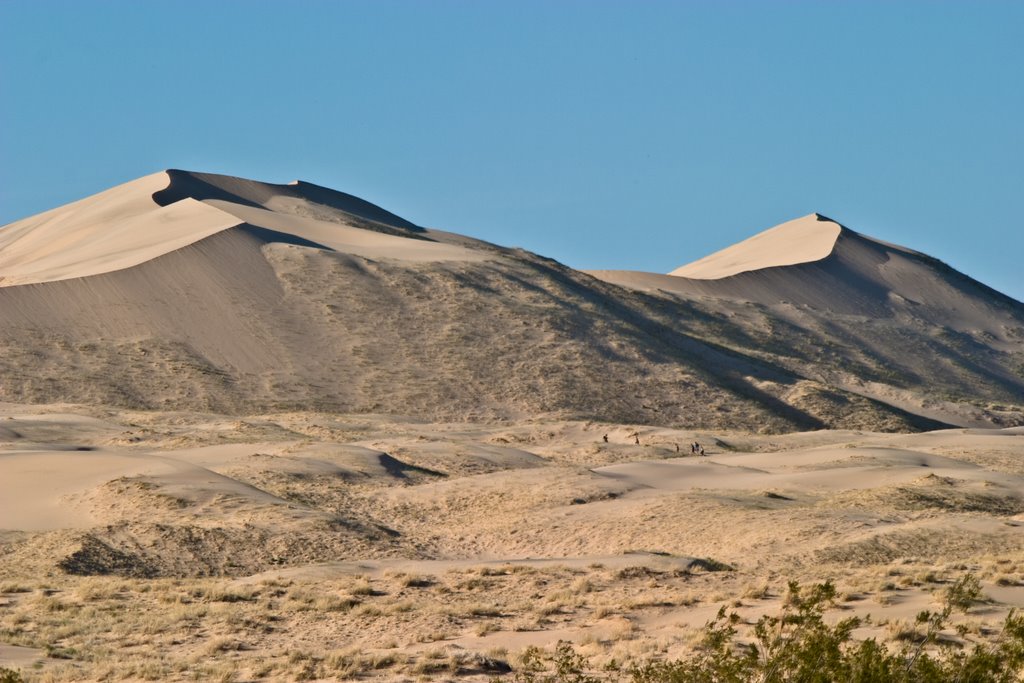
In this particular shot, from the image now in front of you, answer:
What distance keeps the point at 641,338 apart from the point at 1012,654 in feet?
196

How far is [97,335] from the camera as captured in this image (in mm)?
59438

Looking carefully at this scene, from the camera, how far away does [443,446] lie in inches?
1543

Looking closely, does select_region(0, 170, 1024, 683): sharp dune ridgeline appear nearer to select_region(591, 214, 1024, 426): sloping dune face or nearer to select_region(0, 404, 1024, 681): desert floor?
select_region(0, 404, 1024, 681): desert floor

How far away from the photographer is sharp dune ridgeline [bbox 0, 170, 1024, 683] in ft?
58.9

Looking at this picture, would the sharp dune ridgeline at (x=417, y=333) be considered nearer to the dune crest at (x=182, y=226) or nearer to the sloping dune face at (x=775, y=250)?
the dune crest at (x=182, y=226)

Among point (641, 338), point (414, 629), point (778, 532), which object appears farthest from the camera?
point (641, 338)

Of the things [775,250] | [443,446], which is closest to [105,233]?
[443,446]

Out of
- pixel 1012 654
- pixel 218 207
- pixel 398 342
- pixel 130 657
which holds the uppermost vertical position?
pixel 218 207

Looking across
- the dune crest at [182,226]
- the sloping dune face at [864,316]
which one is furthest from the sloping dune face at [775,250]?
the dune crest at [182,226]

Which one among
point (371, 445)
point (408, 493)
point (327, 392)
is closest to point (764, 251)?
point (327, 392)

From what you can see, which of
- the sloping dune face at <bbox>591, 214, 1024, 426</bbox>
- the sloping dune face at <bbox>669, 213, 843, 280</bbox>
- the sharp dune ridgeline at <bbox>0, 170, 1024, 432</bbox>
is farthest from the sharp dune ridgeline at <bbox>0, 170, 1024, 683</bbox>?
the sloping dune face at <bbox>669, 213, 843, 280</bbox>

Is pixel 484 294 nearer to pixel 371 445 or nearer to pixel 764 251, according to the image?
pixel 371 445

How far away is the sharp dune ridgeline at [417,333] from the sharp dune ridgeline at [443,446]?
0.77 ft

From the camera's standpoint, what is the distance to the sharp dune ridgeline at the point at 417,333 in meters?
57.7
